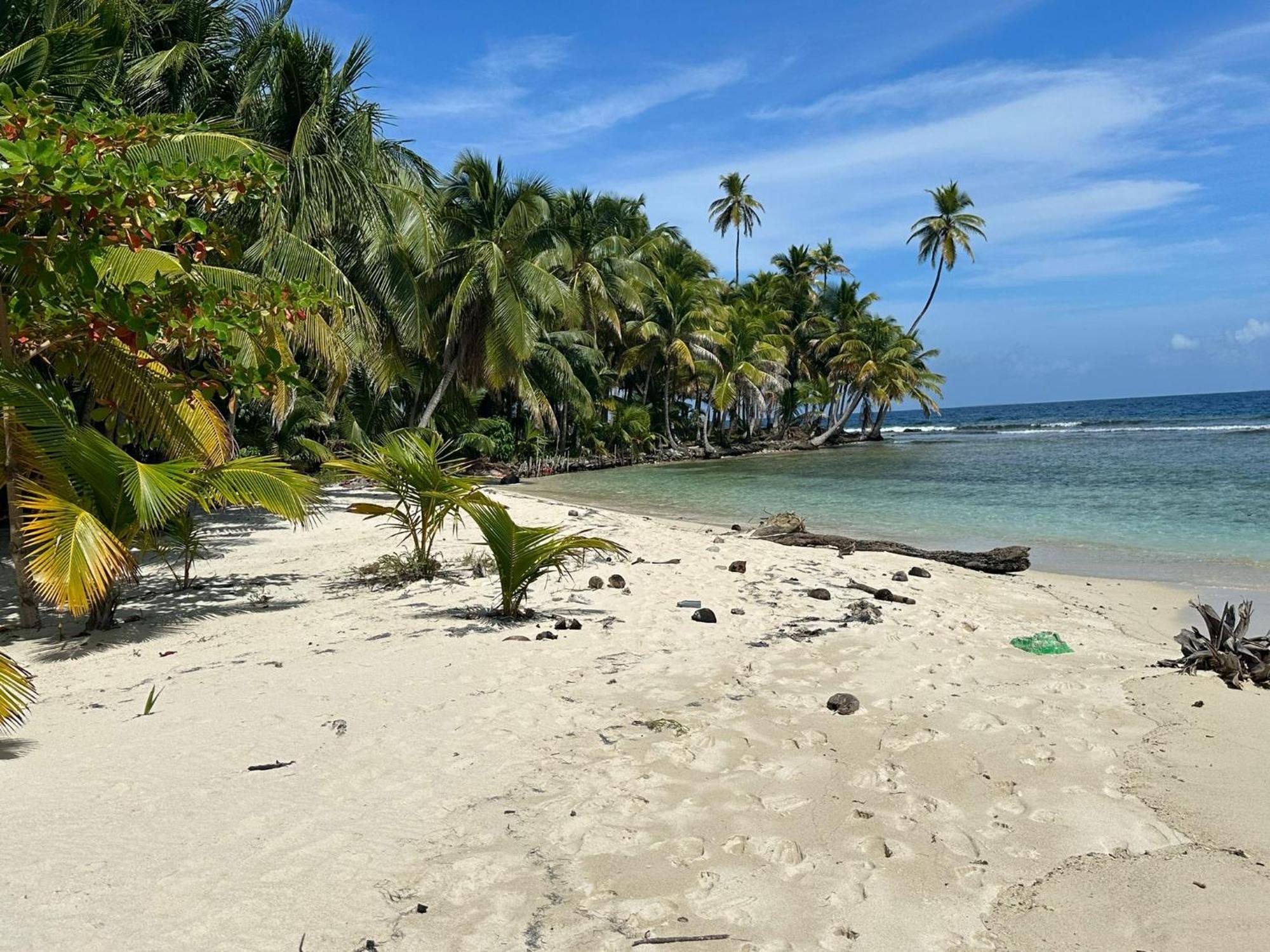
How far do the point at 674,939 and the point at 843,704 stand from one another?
2139 millimetres

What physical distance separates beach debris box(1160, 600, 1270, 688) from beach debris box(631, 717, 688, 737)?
3238 mm

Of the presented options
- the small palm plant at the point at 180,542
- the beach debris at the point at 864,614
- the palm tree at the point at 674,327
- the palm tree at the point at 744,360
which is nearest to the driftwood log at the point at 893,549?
the beach debris at the point at 864,614

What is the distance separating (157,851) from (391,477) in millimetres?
4731

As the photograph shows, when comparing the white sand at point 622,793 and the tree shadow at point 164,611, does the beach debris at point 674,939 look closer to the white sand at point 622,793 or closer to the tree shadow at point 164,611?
the white sand at point 622,793

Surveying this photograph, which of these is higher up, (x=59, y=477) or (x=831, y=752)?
(x=59, y=477)

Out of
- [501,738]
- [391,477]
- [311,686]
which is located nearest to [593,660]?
[501,738]

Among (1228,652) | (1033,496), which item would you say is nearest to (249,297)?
(1228,652)

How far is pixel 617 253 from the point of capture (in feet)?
107

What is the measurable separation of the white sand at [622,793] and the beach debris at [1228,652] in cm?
18

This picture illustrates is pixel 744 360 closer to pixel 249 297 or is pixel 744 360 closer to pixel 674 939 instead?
pixel 249 297

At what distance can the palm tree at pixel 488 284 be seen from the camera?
1873 centimetres

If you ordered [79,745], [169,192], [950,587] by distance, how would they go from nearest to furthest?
[79,745], [169,192], [950,587]

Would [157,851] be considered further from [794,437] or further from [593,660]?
[794,437]

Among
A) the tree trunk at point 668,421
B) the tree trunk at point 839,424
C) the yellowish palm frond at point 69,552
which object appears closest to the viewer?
the yellowish palm frond at point 69,552
